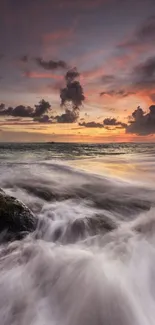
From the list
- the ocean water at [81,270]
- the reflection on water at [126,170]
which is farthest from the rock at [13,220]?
the reflection on water at [126,170]

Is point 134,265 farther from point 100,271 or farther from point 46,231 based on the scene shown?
point 46,231

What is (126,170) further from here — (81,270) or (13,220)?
(81,270)

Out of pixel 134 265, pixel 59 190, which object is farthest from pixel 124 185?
pixel 134 265

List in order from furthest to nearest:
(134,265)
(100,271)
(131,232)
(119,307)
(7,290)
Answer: (131,232) → (134,265) → (100,271) → (7,290) → (119,307)

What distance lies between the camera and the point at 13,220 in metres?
4.71

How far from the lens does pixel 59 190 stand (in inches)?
370

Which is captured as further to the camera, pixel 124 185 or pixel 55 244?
pixel 124 185

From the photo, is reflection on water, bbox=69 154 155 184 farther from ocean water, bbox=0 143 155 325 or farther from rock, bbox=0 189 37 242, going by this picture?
rock, bbox=0 189 37 242

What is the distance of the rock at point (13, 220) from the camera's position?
4562 millimetres

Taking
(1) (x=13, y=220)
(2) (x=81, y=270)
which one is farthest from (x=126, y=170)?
(2) (x=81, y=270)

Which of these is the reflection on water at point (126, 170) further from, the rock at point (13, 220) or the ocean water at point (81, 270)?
the rock at point (13, 220)

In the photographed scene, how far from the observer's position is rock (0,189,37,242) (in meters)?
4.56

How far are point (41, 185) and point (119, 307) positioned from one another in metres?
7.73

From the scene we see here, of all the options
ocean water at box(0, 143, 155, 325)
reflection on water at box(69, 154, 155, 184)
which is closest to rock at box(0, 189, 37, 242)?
ocean water at box(0, 143, 155, 325)
